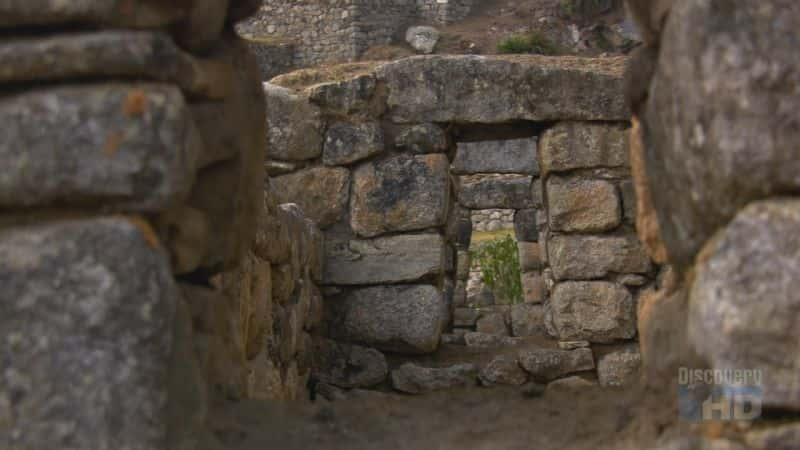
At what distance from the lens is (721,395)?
7.05 ft

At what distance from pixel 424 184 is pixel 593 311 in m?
1.46

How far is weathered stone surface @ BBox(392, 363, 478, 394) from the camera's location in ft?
20.7

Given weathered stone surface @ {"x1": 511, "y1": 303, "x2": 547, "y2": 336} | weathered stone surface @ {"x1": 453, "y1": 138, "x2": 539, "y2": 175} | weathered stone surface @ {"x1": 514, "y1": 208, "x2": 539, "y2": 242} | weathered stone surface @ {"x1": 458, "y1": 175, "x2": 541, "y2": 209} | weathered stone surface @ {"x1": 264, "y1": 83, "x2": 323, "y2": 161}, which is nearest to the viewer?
weathered stone surface @ {"x1": 264, "y1": 83, "x2": 323, "y2": 161}

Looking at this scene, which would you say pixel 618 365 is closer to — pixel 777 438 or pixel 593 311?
pixel 593 311

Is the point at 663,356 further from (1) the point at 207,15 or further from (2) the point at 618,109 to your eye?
(2) the point at 618,109

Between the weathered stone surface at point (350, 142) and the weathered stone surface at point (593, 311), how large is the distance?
1.63 metres

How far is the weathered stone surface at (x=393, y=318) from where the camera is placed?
639 cm

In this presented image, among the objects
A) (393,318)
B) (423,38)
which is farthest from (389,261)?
(423,38)

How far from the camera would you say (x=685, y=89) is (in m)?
2.27

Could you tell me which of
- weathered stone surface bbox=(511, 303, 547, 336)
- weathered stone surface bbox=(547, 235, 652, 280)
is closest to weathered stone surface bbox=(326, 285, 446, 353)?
weathered stone surface bbox=(547, 235, 652, 280)

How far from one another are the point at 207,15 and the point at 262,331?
221 centimetres

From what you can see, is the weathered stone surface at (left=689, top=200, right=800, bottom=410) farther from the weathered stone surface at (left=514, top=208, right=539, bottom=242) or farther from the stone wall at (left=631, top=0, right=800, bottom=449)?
the weathered stone surface at (left=514, top=208, right=539, bottom=242)

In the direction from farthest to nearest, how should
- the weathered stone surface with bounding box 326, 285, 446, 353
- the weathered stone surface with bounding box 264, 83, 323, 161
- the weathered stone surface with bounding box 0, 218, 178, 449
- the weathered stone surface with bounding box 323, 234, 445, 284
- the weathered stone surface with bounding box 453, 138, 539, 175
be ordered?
the weathered stone surface with bounding box 453, 138, 539, 175
the weathered stone surface with bounding box 264, 83, 323, 161
the weathered stone surface with bounding box 323, 234, 445, 284
the weathered stone surface with bounding box 326, 285, 446, 353
the weathered stone surface with bounding box 0, 218, 178, 449

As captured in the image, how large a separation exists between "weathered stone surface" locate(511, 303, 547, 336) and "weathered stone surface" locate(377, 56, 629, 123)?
119 inches
